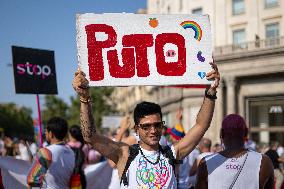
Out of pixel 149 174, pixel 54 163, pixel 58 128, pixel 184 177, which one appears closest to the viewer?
pixel 149 174

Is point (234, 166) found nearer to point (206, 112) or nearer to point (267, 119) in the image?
point (206, 112)

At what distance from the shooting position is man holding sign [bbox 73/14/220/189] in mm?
3654

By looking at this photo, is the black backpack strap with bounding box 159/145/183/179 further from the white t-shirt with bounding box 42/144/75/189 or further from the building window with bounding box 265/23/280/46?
the building window with bounding box 265/23/280/46

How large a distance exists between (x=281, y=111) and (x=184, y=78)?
28.6m

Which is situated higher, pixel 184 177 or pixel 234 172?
pixel 234 172

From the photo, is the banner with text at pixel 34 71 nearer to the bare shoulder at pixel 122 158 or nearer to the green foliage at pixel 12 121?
the bare shoulder at pixel 122 158

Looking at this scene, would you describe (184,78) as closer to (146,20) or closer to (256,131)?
(146,20)

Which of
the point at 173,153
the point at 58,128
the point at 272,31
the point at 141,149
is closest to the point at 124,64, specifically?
the point at 141,149

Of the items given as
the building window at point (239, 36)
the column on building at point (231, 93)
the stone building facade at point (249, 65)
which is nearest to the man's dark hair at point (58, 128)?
the stone building facade at point (249, 65)

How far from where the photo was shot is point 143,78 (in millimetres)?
4027

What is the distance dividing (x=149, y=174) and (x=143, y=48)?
45.5 inches

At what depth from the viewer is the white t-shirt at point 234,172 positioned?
398 cm

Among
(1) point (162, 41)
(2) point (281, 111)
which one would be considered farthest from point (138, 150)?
(2) point (281, 111)

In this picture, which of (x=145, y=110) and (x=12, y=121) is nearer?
(x=145, y=110)
